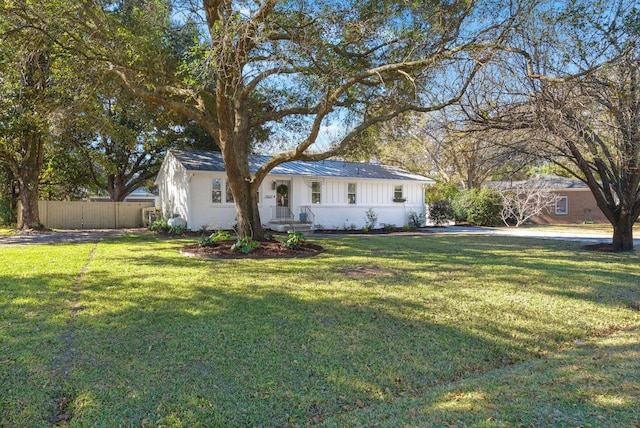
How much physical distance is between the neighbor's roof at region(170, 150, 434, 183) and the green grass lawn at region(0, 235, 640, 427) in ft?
31.5

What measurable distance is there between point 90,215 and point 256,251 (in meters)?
16.3

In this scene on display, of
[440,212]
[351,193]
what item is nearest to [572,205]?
[440,212]

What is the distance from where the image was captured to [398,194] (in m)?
22.1

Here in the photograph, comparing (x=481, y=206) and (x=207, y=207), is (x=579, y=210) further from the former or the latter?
(x=207, y=207)

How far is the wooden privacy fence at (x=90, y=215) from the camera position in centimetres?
2144

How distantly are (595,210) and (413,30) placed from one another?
2608cm

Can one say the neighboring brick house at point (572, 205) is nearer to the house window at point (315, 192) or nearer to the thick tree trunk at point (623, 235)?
the house window at point (315, 192)

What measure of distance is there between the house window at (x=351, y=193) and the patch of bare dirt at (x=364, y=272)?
11.9 metres

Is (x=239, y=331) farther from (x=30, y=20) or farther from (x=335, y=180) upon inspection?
(x=335, y=180)

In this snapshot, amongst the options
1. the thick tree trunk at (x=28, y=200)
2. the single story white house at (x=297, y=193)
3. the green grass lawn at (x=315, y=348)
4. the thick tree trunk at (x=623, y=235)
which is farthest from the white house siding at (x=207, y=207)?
the thick tree trunk at (x=623, y=235)

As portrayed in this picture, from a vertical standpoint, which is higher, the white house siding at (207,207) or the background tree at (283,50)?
the background tree at (283,50)

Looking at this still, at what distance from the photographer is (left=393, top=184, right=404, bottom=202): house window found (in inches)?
861

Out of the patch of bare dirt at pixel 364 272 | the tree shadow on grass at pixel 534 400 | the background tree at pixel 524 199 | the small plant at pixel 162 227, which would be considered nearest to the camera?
the tree shadow on grass at pixel 534 400

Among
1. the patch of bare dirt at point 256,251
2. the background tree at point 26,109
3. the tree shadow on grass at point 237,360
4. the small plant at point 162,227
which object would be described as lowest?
the tree shadow on grass at point 237,360
